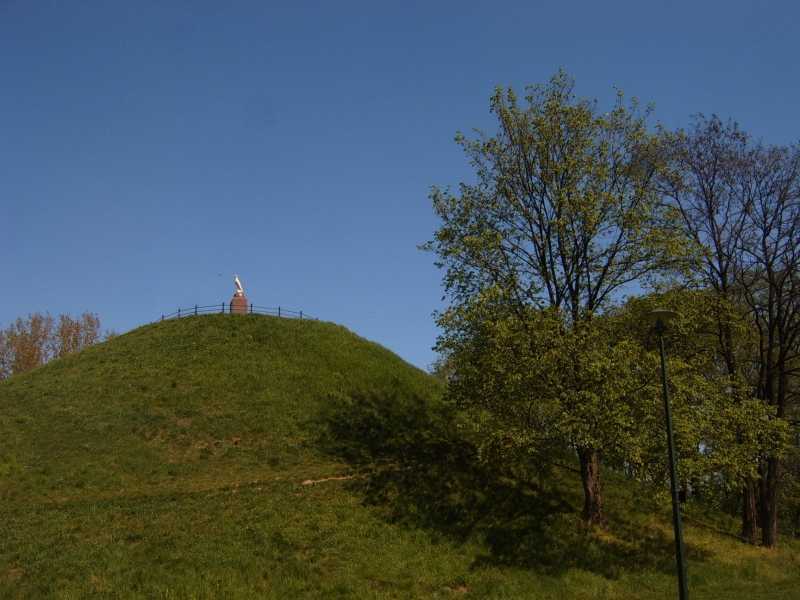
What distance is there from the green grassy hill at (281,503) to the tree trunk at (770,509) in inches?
37.3

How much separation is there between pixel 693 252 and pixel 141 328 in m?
37.7

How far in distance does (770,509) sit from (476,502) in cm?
1325

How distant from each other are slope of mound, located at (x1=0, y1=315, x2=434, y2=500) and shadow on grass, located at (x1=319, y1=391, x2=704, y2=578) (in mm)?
3124

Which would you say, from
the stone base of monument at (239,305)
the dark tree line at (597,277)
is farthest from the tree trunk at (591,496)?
the stone base of monument at (239,305)

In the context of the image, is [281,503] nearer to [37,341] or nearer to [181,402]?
[181,402]

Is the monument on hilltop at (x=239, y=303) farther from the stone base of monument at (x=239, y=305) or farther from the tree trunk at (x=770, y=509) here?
the tree trunk at (x=770, y=509)

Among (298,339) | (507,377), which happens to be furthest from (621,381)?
(298,339)

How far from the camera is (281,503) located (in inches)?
999

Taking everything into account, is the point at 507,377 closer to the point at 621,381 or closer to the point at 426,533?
the point at 621,381

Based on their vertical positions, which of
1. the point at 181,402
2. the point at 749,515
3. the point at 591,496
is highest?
the point at 181,402

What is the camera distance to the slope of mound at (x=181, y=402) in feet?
97.8

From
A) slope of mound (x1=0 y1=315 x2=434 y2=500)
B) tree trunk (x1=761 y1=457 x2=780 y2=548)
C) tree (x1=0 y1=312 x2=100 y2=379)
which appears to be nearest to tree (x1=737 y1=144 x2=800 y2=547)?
tree trunk (x1=761 y1=457 x2=780 y2=548)

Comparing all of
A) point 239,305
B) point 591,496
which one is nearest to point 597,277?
point 591,496

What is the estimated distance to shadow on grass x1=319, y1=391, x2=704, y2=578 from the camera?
24.2m
